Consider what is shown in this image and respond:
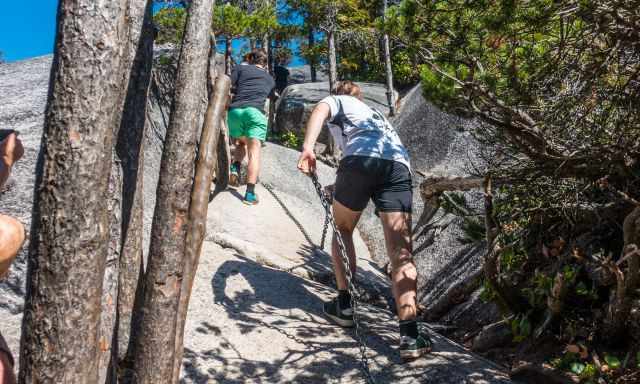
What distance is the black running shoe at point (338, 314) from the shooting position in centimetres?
432

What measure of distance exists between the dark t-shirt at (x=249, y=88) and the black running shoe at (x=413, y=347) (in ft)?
14.0

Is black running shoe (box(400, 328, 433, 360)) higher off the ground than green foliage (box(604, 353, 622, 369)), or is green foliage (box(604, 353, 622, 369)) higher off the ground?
green foliage (box(604, 353, 622, 369))

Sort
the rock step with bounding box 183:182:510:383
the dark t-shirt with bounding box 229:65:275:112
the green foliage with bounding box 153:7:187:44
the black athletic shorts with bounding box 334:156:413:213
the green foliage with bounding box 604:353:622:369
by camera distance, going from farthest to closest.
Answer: the green foliage with bounding box 153:7:187:44, the dark t-shirt with bounding box 229:65:275:112, the black athletic shorts with bounding box 334:156:413:213, the rock step with bounding box 183:182:510:383, the green foliage with bounding box 604:353:622:369

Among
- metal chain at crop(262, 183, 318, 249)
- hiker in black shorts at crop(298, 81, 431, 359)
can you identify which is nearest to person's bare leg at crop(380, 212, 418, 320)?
hiker in black shorts at crop(298, 81, 431, 359)

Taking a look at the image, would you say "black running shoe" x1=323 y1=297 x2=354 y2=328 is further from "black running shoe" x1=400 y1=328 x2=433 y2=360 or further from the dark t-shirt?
the dark t-shirt

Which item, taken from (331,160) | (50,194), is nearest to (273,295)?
(50,194)

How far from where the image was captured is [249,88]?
722 centimetres

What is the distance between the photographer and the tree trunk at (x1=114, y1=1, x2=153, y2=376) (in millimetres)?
2686

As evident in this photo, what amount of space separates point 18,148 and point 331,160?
1104cm

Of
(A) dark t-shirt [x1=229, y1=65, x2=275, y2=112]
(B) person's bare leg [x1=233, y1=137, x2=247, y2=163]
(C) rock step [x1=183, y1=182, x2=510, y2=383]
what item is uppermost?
(A) dark t-shirt [x1=229, y1=65, x2=275, y2=112]

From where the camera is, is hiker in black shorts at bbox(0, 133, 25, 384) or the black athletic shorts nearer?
hiker in black shorts at bbox(0, 133, 25, 384)

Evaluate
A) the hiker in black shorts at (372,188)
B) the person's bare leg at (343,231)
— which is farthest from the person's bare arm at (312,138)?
the person's bare leg at (343,231)

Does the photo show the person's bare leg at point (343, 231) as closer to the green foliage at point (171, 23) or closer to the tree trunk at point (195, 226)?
the tree trunk at point (195, 226)

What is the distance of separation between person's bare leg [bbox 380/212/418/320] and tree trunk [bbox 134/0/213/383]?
5.58ft
